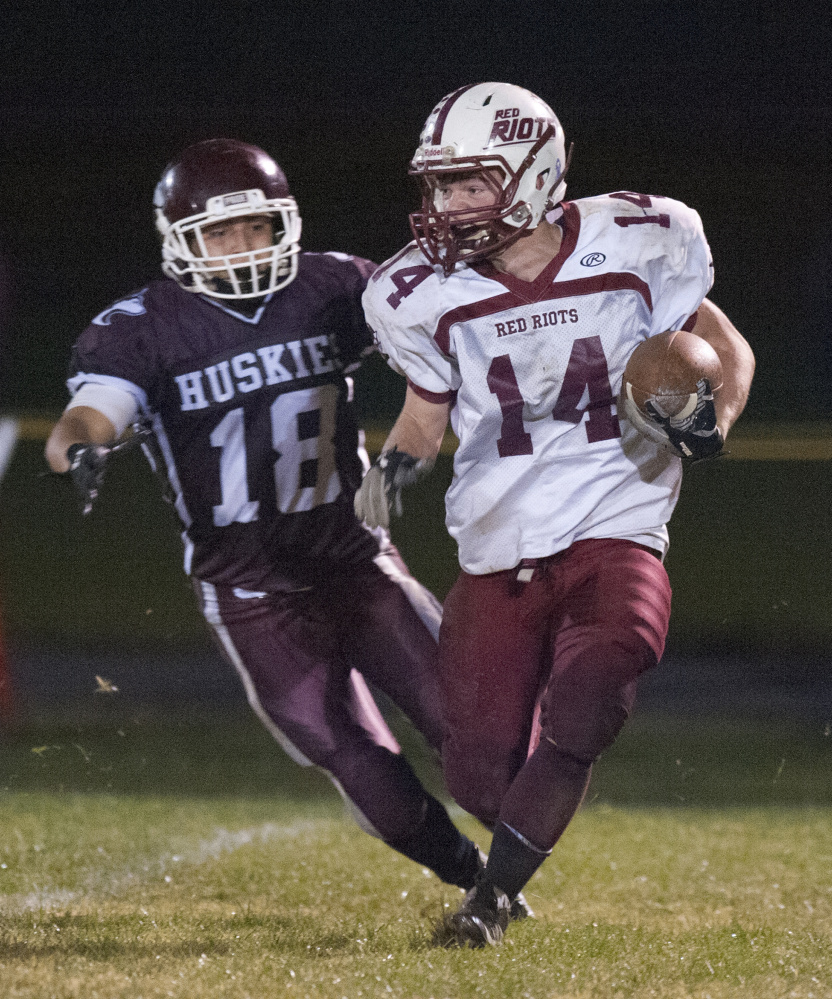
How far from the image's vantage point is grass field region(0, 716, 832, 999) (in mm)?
2387

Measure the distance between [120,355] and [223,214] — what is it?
37 cm

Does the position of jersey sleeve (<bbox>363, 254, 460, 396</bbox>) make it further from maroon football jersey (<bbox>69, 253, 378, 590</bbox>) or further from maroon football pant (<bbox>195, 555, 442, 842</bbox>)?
maroon football pant (<bbox>195, 555, 442, 842</bbox>)

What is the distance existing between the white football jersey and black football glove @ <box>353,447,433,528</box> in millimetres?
181

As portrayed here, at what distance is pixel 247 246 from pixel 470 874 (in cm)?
144

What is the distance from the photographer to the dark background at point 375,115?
12500 millimetres

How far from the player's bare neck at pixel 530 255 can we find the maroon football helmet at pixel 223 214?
0.53 meters

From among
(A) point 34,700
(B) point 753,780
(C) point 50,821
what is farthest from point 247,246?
(A) point 34,700

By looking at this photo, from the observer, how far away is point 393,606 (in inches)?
114

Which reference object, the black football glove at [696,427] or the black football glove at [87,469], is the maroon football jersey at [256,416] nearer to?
the black football glove at [87,469]

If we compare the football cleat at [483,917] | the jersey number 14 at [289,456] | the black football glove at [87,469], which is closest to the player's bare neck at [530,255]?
the jersey number 14 at [289,456]

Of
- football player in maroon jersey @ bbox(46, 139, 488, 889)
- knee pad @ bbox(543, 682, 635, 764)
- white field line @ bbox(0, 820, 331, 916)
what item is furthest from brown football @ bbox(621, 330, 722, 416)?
white field line @ bbox(0, 820, 331, 916)

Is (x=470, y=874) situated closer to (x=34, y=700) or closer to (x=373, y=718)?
(x=373, y=718)

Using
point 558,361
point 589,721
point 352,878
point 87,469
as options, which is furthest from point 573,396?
point 352,878

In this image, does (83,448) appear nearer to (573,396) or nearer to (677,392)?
(573,396)
